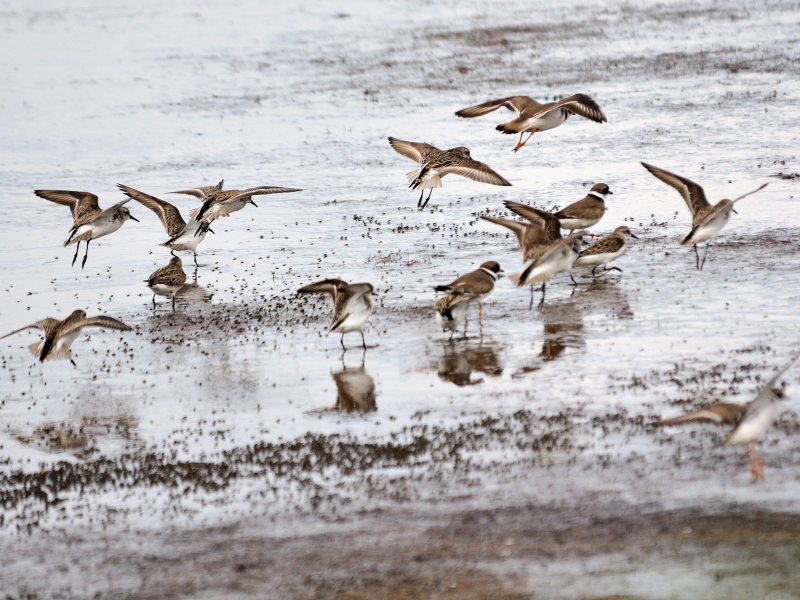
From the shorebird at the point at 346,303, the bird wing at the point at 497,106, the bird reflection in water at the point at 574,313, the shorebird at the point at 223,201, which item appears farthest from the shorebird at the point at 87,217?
the bird reflection in water at the point at 574,313

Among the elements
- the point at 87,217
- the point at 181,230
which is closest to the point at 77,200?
the point at 87,217

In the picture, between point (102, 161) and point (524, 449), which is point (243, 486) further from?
point (102, 161)

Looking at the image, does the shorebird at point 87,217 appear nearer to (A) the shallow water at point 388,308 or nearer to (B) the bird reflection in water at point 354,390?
(A) the shallow water at point 388,308

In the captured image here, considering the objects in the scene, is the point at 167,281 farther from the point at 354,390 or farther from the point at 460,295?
the point at 460,295

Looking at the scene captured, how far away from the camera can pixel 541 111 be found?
46.2 ft

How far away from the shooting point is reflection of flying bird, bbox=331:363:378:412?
Answer: 9359 mm

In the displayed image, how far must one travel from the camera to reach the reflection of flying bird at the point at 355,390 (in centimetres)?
936

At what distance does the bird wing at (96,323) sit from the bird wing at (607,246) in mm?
5177

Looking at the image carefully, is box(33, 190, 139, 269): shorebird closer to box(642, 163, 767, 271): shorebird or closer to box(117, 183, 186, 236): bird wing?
box(117, 183, 186, 236): bird wing

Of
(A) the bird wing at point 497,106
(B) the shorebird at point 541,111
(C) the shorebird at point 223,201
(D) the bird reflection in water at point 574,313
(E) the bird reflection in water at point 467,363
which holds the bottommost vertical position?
(E) the bird reflection in water at point 467,363

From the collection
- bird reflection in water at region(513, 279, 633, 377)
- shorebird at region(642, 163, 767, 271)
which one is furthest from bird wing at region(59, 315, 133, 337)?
shorebird at region(642, 163, 767, 271)

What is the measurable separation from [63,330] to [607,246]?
19.4 ft

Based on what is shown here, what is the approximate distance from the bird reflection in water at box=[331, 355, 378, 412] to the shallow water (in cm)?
4

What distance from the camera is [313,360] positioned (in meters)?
10.6
